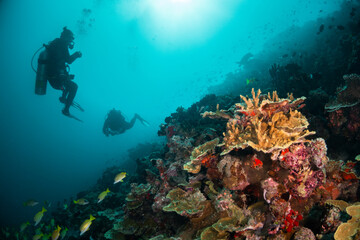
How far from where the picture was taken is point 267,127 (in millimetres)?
3209

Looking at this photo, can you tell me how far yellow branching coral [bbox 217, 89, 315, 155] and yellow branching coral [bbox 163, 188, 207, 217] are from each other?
123cm

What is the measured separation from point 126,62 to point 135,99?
136ft

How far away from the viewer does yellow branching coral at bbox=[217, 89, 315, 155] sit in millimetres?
2729

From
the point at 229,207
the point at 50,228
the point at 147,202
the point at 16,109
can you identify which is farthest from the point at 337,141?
the point at 16,109

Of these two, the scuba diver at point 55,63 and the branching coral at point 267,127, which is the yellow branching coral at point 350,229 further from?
the scuba diver at point 55,63

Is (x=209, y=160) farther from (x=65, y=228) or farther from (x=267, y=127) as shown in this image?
(x=65, y=228)

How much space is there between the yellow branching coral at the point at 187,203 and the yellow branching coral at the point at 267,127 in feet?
4.03

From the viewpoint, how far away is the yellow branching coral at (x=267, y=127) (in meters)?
2.73

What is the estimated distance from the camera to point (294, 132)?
2695mm

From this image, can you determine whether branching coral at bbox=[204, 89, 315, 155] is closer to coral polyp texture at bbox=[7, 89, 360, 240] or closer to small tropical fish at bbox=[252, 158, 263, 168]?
coral polyp texture at bbox=[7, 89, 360, 240]

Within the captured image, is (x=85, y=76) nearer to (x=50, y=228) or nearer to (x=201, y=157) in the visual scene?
(x=50, y=228)

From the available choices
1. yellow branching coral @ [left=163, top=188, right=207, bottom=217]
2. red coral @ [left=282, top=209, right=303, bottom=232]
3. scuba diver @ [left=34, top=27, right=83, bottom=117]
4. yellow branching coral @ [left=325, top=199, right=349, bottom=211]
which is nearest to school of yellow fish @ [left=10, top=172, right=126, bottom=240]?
yellow branching coral @ [left=163, top=188, right=207, bottom=217]

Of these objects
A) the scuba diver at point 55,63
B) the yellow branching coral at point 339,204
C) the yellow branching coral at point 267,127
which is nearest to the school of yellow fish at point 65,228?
the yellow branching coral at point 267,127

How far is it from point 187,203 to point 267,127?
2331 millimetres
